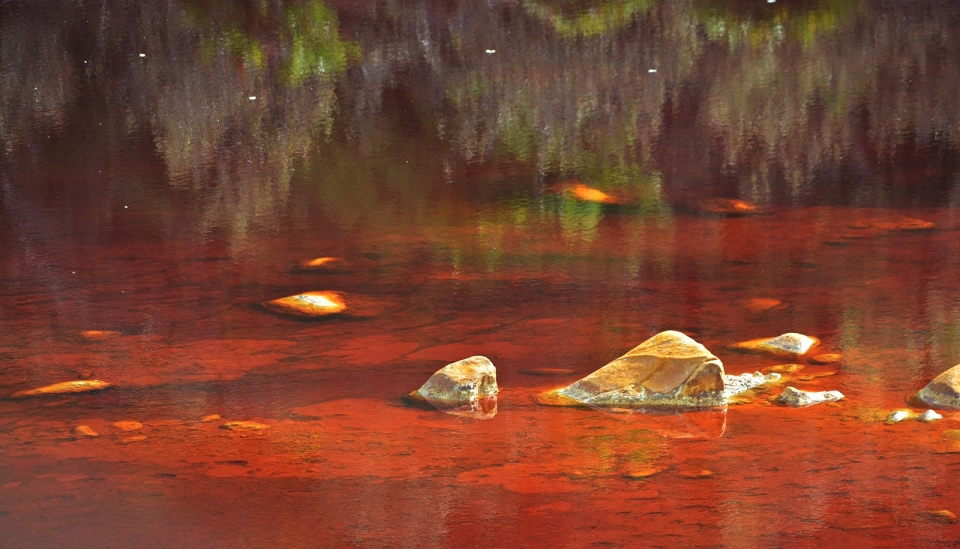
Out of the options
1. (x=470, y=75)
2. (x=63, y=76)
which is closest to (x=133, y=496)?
(x=470, y=75)

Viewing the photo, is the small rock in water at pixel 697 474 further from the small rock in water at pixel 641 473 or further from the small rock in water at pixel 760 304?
the small rock in water at pixel 760 304

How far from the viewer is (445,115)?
6934 millimetres

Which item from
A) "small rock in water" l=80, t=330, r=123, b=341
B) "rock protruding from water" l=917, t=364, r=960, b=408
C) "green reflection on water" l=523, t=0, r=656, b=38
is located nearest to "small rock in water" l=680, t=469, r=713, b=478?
"rock protruding from water" l=917, t=364, r=960, b=408

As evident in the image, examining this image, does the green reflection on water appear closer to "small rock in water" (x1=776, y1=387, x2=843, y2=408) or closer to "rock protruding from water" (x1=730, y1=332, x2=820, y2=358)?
"rock protruding from water" (x1=730, y1=332, x2=820, y2=358)

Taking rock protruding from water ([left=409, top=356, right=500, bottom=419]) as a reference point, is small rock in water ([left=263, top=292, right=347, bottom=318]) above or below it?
above

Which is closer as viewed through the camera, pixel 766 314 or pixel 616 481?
pixel 616 481

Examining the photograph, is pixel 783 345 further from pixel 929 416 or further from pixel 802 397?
pixel 929 416

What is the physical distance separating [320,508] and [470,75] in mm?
5845

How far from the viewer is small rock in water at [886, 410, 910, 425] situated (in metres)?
2.88

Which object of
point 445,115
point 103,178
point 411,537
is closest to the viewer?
point 411,537

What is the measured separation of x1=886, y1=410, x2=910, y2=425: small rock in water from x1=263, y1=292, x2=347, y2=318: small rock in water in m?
2.01

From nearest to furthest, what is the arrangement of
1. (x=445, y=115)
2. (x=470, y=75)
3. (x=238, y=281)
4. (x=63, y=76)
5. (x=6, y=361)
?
(x=6, y=361)
(x=238, y=281)
(x=445, y=115)
(x=470, y=75)
(x=63, y=76)

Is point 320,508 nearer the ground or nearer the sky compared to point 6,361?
nearer the ground

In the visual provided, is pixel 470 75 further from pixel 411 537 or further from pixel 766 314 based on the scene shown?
pixel 411 537
